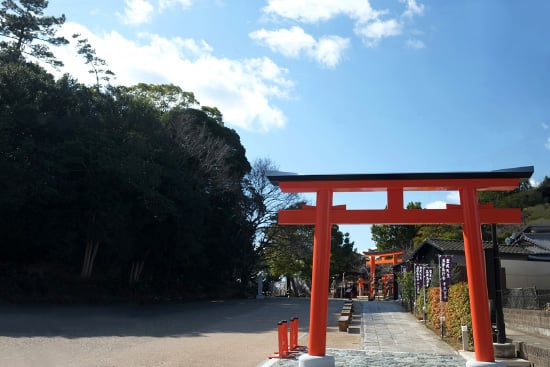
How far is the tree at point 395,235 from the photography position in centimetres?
3966

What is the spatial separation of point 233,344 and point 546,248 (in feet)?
75.7

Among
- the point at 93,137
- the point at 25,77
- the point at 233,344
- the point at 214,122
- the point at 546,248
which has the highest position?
the point at 214,122

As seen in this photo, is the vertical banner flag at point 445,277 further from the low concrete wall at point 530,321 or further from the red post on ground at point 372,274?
the red post on ground at point 372,274

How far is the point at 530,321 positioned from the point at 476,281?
20.5 feet

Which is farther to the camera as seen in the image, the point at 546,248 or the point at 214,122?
the point at 214,122

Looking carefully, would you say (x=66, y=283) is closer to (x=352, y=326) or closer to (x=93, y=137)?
(x=93, y=137)

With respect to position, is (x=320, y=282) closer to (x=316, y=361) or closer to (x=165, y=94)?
(x=316, y=361)

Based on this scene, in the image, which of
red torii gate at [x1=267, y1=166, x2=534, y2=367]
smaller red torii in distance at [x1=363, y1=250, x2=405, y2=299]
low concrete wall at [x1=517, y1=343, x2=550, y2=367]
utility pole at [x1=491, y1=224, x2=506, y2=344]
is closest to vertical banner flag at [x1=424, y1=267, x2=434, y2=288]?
utility pole at [x1=491, y1=224, x2=506, y2=344]

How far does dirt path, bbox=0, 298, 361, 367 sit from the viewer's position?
30.7ft

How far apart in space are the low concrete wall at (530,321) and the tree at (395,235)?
82.0ft

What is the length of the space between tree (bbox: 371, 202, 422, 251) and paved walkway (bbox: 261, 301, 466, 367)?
894 inches

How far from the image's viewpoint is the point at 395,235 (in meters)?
40.4

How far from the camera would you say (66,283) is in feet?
69.7

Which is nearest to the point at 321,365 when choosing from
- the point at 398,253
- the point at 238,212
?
the point at 238,212
